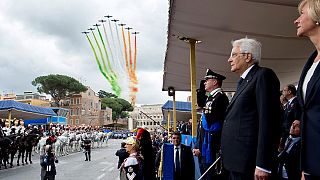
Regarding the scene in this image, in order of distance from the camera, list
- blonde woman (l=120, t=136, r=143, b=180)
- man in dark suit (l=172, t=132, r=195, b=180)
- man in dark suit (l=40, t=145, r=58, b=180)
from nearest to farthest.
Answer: blonde woman (l=120, t=136, r=143, b=180)
man in dark suit (l=172, t=132, r=195, b=180)
man in dark suit (l=40, t=145, r=58, b=180)

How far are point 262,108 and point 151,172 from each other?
322 cm

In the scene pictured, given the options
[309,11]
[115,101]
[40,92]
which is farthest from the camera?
[115,101]

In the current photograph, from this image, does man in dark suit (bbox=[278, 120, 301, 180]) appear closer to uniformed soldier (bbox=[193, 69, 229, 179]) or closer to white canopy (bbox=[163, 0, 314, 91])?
uniformed soldier (bbox=[193, 69, 229, 179])

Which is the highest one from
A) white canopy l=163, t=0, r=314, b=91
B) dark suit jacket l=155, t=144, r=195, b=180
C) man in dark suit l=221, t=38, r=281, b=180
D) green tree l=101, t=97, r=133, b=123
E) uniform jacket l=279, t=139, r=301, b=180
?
green tree l=101, t=97, r=133, b=123

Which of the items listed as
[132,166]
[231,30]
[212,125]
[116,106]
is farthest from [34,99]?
[212,125]

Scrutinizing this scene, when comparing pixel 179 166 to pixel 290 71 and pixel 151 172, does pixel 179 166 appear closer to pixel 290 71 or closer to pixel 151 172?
pixel 151 172

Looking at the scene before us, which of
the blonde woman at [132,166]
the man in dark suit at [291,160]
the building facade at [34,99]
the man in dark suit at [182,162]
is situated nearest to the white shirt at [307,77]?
the man in dark suit at [291,160]

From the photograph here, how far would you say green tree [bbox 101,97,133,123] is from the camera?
133 meters

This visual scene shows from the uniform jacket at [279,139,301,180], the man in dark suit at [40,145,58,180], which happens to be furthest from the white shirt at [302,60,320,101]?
the man in dark suit at [40,145,58,180]

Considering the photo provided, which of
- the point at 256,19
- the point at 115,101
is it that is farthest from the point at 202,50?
the point at 115,101

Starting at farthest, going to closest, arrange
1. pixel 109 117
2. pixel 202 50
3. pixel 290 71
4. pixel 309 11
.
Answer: pixel 109 117 < pixel 290 71 < pixel 202 50 < pixel 309 11

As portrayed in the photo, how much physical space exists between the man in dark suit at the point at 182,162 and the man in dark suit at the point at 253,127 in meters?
3.13

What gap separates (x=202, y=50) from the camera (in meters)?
8.83

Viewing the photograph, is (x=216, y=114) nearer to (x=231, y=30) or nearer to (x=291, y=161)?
(x=291, y=161)
